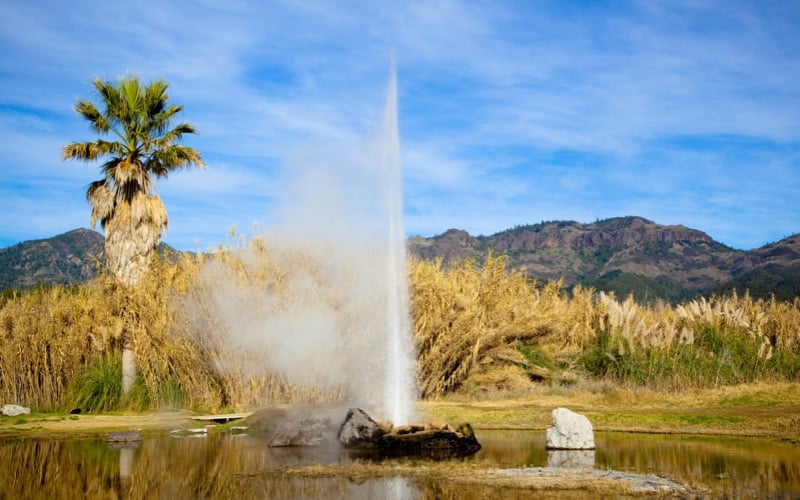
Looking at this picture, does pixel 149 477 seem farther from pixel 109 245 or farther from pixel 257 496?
pixel 109 245

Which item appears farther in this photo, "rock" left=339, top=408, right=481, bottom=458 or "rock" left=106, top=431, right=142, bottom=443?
"rock" left=106, top=431, right=142, bottom=443

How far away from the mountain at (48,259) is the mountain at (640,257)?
7983 centimetres

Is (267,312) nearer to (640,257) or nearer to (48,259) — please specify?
(640,257)

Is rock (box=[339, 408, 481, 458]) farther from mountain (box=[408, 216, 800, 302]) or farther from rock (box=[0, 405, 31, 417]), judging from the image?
mountain (box=[408, 216, 800, 302])

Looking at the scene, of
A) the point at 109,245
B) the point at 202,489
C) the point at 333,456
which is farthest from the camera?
the point at 109,245

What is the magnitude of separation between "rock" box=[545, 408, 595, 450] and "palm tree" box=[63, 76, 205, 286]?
1240 cm

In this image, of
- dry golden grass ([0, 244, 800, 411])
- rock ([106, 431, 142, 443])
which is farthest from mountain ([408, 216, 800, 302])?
rock ([106, 431, 142, 443])

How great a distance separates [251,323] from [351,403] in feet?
9.50

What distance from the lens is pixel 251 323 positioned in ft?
57.5

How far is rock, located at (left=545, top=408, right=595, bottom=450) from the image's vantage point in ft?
41.5

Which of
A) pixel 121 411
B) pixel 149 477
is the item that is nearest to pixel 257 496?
pixel 149 477

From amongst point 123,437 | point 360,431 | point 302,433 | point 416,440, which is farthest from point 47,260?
point 416,440

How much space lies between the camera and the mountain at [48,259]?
16512 cm

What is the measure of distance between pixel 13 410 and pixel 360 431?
9.40m
